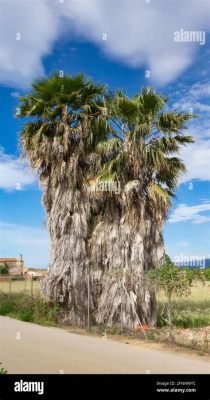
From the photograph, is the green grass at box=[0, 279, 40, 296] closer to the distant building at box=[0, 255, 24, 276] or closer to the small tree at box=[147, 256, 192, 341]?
the small tree at box=[147, 256, 192, 341]

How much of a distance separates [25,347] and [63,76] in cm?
972

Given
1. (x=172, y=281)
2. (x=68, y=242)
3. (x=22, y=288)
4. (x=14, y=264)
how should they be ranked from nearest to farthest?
(x=172, y=281), (x=68, y=242), (x=22, y=288), (x=14, y=264)

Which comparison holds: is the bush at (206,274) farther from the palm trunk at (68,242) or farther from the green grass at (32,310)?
the green grass at (32,310)

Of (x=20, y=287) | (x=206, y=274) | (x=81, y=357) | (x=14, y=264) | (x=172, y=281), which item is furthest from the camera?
(x=14, y=264)

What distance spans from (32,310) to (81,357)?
6931 millimetres

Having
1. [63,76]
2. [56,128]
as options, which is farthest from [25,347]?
[63,76]

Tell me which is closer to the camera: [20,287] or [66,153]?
[66,153]

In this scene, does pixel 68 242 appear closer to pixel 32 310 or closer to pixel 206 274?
pixel 32 310

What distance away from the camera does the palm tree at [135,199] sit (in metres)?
16.2

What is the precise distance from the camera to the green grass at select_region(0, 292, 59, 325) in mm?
15681

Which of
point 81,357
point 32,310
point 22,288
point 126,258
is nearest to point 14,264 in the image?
point 22,288

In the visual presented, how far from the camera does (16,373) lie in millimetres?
8414

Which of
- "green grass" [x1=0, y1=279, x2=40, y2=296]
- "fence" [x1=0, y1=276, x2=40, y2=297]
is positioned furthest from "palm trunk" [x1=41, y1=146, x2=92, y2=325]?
"green grass" [x1=0, y1=279, x2=40, y2=296]

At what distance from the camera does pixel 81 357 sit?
9.80 meters
